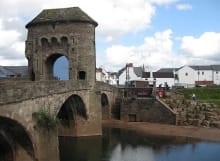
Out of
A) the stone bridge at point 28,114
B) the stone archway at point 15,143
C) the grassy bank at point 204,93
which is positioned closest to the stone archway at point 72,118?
the stone bridge at point 28,114

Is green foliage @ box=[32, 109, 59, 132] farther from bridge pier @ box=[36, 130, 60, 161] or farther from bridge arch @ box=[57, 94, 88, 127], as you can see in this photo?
bridge arch @ box=[57, 94, 88, 127]

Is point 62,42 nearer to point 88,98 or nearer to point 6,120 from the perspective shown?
point 88,98

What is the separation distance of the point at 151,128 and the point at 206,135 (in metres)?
6.00

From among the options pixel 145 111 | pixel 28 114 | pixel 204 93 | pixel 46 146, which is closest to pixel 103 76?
pixel 204 93

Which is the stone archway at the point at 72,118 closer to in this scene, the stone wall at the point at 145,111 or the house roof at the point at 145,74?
the stone wall at the point at 145,111

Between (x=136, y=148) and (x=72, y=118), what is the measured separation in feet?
22.4

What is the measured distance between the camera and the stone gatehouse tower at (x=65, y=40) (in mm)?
33000

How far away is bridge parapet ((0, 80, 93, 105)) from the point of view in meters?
17.3

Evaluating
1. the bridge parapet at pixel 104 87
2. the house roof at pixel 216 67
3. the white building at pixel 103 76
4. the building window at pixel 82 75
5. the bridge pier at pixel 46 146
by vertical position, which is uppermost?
the house roof at pixel 216 67

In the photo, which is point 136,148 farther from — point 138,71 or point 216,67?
point 216,67

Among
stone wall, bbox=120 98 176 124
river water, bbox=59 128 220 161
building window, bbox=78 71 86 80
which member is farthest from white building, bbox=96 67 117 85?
river water, bbox=59 128 220 161

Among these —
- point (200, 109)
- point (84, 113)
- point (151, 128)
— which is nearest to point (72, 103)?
point (84, 113)

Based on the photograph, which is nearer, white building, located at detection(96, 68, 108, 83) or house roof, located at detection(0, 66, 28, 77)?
house roof, located at detection(0, 66, 28, 77)

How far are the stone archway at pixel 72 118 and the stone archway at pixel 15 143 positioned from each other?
12.7 m
